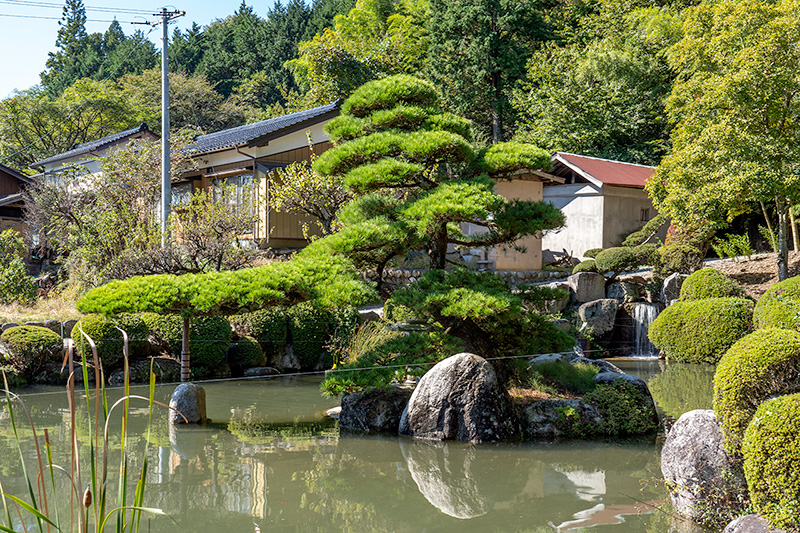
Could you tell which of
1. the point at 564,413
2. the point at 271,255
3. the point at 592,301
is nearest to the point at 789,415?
the point at 564,413

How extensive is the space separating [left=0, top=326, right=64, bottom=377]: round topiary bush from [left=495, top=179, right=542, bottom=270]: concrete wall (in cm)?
1312

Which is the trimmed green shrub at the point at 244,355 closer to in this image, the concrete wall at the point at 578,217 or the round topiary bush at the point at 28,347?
the round topiary bush at the point at 28,347

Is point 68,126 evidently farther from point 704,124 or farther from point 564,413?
point 564,413

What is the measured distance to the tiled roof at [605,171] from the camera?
22125 mm

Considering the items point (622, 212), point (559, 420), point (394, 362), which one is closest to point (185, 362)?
point (394, 362)

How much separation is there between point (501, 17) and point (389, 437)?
985 inches

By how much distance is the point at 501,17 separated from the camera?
96.1ft

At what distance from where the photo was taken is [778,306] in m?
12.3

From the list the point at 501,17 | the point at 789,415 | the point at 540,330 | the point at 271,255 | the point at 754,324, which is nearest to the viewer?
the point at 789,415

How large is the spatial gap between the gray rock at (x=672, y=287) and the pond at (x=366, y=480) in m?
8.33

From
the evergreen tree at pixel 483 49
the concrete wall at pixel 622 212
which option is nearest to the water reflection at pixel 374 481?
the concrete wall at pixel 622 212

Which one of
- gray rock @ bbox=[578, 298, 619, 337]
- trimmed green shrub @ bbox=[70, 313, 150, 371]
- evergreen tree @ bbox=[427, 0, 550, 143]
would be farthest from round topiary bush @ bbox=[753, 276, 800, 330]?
evergreen tree @ bbox=[427, 0, 550, 143]

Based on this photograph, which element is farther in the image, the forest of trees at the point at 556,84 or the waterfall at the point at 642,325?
the waterfall at the point at 642,325

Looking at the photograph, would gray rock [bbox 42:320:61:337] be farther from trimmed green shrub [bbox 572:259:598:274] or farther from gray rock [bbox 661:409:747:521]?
trimmed green shrub [bbox 572:259:598:274]
